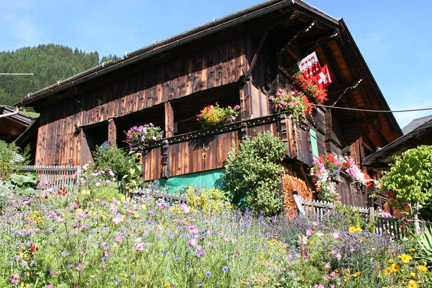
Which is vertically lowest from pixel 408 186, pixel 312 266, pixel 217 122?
pixel 312 266

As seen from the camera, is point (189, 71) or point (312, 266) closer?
point (312, 266)

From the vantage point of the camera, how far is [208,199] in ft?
33.7

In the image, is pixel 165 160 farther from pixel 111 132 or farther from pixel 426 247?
pixel 426 247

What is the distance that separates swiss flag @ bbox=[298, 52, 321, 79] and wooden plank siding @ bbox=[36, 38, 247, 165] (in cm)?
187

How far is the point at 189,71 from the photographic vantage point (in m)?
12.8

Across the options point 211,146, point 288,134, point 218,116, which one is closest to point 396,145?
Answer: point 288,134

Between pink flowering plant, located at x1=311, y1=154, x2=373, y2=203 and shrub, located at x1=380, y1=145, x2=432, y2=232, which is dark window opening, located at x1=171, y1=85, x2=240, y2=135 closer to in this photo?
pink flowering plant, located at x1=311, y1=154, x2=373, y2=203

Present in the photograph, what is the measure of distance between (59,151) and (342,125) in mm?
11194

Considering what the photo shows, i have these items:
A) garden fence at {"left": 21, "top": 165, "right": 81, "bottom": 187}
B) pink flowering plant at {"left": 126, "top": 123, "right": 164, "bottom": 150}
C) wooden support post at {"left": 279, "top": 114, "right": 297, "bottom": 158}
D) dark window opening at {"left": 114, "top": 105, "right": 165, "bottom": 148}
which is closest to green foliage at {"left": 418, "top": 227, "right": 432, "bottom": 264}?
wooden support post at {"left": 279, "top": 114, "right": 297, "bottom": 158}

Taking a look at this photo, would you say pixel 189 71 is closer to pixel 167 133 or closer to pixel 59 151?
pixel 167 133

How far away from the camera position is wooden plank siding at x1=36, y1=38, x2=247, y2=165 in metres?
12.0

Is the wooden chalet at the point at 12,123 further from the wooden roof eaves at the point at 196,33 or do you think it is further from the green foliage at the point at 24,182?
the green foliage at the point at 24,182

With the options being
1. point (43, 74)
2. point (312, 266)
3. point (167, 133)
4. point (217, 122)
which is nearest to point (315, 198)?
point (217, 122)

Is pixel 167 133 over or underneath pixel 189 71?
underneath
